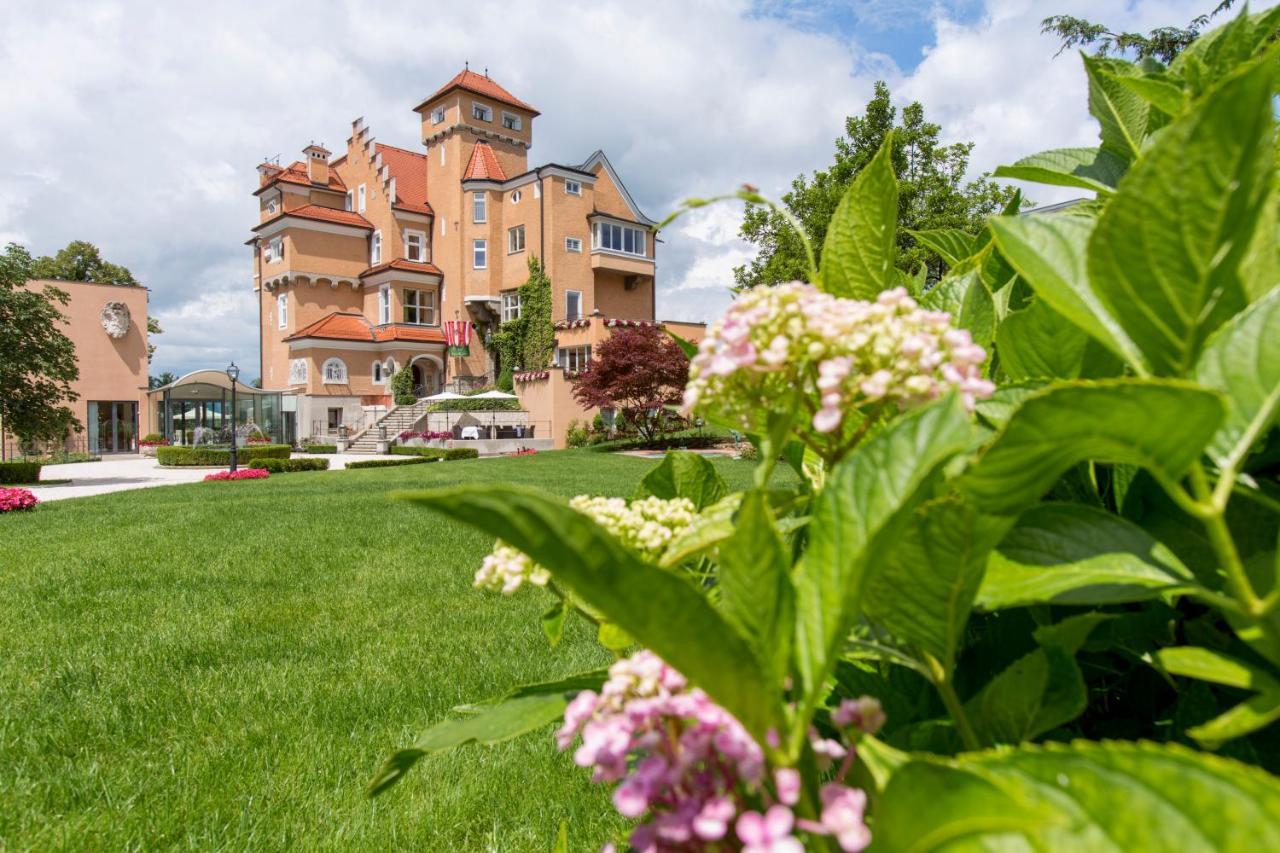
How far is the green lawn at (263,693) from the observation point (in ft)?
9.66

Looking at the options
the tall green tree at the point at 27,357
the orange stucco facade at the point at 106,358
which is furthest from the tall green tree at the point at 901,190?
the orange stucco facade at the point at 106,358

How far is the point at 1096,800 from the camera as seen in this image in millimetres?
387

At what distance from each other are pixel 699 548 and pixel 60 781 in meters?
3.93

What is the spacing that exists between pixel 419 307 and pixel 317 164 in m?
10.1

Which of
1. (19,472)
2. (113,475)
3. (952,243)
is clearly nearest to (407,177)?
(113,475)

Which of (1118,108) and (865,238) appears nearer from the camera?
(865,238)

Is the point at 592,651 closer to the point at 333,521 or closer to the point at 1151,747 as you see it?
the point at 1151,747

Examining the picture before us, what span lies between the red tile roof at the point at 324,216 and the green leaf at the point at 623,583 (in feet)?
131

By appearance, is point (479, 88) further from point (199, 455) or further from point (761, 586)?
point (761, 586)

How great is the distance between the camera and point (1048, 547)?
562mm

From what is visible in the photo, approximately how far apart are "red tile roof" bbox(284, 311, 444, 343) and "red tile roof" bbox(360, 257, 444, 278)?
2574 millimetres

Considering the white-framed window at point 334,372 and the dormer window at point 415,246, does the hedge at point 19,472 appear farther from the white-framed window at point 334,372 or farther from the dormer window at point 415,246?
the dormer window at point 415,246

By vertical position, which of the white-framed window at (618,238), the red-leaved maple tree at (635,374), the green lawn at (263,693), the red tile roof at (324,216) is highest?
the red tile roof at (324,216)

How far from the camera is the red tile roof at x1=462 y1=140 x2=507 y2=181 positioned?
3466 cm
